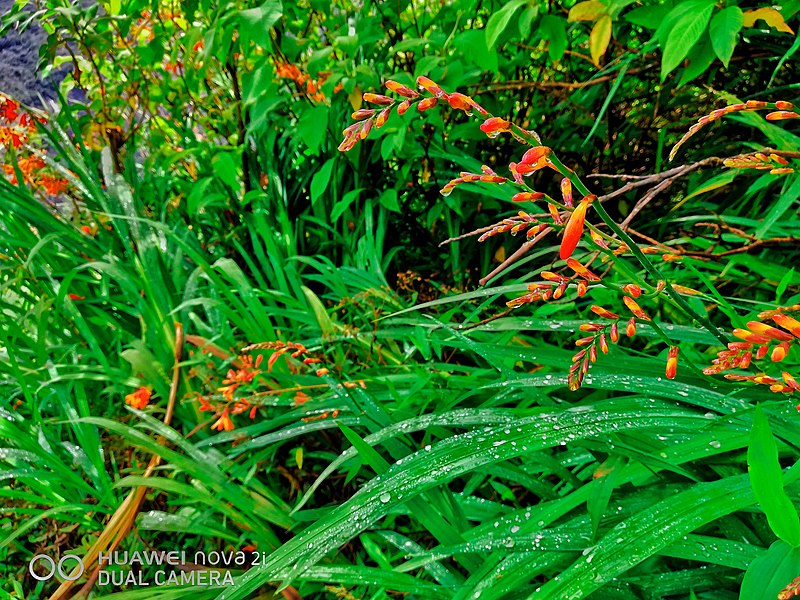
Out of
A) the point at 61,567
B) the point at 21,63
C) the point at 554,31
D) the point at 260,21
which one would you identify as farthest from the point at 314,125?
the point at 21,63

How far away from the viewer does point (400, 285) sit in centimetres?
168

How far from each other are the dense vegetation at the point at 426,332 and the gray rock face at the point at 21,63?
1.07 m

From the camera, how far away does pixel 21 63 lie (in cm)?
317

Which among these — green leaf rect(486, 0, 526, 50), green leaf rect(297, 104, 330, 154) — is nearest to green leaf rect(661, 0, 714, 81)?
green leaf rect(486, 0, 526, 50)

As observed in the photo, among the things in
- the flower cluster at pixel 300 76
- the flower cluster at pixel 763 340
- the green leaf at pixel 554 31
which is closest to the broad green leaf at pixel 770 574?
the flower cluster at pixel 763 340

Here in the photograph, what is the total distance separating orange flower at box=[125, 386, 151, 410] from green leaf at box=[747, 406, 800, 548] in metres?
1.15

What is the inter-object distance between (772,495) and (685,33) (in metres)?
0.76

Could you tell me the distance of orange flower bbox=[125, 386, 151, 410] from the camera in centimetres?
128

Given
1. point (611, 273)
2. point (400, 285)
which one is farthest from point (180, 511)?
point (611, 273)

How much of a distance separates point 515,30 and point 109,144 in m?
1.50

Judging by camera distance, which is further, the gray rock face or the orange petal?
the gray rock face

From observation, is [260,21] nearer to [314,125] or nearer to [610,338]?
[314,125]

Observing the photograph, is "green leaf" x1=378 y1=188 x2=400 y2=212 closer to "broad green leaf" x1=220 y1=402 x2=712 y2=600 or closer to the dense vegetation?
the dense vegetation

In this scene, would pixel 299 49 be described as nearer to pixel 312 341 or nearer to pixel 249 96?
pixel 249 96
